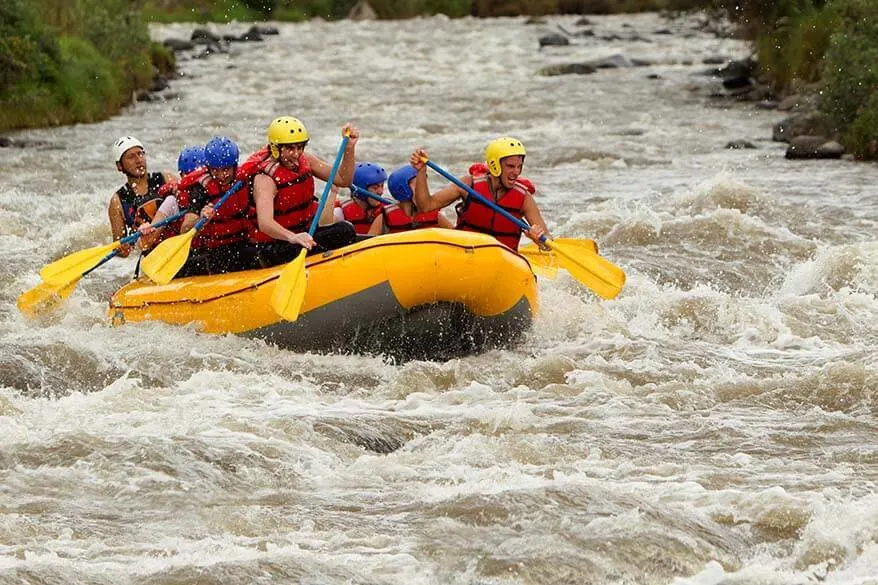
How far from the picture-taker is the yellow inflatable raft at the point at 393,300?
26.2ft

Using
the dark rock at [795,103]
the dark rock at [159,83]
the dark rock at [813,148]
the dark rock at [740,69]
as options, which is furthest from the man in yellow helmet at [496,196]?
the dark rock at [159,83]

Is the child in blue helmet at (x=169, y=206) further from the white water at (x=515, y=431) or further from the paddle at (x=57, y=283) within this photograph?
the white water at (x=515, y=431)

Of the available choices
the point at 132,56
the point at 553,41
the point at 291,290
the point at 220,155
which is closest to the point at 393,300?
the point at 291,290

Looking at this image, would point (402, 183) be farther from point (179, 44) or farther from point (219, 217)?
point (179, 44)

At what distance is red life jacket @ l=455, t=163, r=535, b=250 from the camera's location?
8.91m

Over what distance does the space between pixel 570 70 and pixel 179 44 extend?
10108 millimetres

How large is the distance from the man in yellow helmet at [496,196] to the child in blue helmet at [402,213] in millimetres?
74

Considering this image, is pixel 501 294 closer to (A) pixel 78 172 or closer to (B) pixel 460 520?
(B) pixel 460 520

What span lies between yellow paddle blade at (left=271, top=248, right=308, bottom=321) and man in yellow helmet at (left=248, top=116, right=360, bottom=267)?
0.33 m

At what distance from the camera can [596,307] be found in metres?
9.45

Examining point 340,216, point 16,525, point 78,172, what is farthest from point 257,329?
point 78,172

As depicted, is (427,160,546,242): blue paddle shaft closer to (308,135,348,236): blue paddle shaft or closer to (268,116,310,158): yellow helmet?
(308,135,348,236): blue paddle shaft

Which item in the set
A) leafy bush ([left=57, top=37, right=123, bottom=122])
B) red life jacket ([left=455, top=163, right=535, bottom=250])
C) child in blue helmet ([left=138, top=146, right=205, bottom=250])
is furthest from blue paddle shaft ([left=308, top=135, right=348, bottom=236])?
leafy bush ([left=57, top=37, right=123, bottom=122])

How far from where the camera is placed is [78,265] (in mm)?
9273
